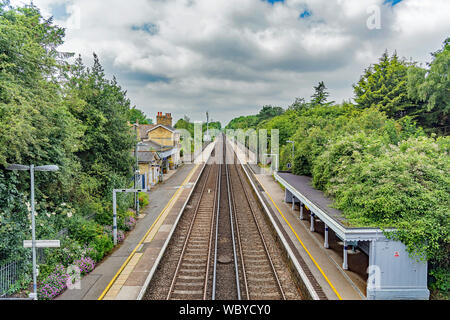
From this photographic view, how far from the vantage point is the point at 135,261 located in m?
13.7

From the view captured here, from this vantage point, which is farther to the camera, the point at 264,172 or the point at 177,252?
the point at 264,172

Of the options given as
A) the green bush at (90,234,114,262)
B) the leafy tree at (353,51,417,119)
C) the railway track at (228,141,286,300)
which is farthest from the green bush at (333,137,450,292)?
the leafy tree at (353,51,417,119)

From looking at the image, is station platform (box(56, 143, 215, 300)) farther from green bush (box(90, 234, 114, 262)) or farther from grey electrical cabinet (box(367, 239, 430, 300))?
grey electrical cabinet (box(367, 239, 430, 300))

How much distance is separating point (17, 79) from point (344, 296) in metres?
15.3

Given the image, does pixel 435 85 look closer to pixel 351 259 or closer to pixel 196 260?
pixel 351 259

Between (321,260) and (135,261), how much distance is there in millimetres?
9172

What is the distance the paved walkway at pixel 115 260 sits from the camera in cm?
1089

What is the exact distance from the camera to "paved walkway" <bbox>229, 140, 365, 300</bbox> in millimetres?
10797

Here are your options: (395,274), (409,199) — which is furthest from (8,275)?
(409,199)

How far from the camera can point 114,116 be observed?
19156 mm

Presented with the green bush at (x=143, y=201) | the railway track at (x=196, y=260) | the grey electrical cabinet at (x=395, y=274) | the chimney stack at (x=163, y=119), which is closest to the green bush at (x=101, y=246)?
the railway track at (x=196, y=260)

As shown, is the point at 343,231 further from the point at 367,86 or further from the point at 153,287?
the point at 367,86

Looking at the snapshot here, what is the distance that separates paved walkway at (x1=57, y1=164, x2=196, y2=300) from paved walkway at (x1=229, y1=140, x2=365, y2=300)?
9.03 meters

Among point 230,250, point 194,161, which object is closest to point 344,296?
point 230,250
